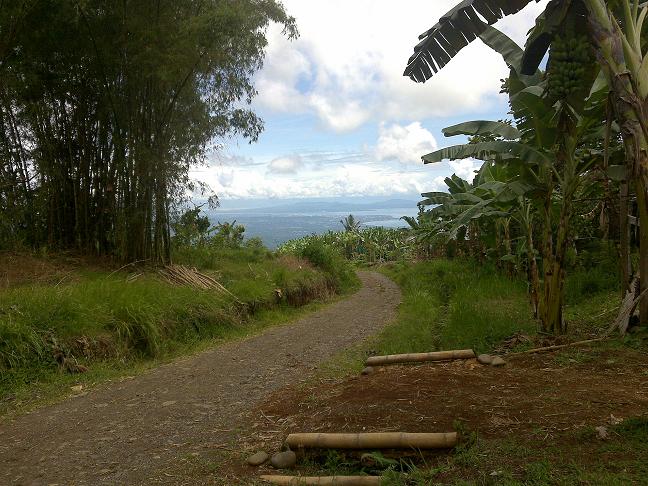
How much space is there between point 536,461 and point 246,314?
707 centimetres

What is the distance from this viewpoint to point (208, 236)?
1301 cm

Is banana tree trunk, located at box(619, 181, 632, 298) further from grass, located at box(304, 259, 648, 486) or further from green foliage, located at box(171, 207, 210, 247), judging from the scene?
green foliage, located at box(171, 207, 210, 247)

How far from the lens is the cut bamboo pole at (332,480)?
270cm

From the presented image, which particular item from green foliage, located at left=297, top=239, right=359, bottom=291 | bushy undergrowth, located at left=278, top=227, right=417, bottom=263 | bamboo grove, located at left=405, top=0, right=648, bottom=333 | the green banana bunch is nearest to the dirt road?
bamboo grove, located at left=405, top=0, right=648, bottom=333

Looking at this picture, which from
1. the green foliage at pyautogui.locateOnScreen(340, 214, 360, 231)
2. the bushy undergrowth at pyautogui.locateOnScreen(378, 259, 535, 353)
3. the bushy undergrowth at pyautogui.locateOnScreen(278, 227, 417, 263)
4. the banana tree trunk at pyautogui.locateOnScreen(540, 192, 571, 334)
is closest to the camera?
the banana tree trunk at pyautogui.locateOnScreen(540, 192, 571, 334)

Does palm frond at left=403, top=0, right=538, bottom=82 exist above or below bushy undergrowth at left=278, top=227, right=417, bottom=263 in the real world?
above

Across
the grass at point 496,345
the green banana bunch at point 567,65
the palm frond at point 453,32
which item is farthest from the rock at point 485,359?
the palm frond at point 453,32

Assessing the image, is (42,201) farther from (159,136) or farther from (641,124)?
(641,124)

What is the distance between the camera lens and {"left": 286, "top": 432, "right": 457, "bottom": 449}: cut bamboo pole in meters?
2.93

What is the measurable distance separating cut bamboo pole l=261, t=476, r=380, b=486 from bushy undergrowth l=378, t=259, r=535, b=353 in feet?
10.7

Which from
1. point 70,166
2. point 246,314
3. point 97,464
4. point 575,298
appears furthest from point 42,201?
point 575,298

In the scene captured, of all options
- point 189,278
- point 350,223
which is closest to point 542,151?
point 189,278

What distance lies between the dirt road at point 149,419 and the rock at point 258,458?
514mm

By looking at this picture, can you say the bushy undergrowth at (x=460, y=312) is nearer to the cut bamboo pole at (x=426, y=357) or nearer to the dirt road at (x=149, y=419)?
the cut bamboo pole at (x=426, y=357)
